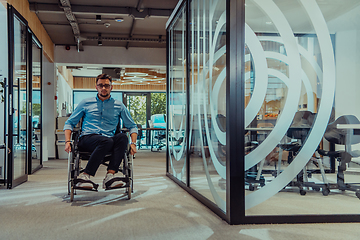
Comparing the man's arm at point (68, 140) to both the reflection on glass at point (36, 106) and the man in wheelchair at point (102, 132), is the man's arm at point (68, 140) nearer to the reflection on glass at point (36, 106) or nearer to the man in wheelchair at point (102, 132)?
the man in wheelchair at point (102, 132)

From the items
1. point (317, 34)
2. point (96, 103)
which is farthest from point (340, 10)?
point (96, 103)

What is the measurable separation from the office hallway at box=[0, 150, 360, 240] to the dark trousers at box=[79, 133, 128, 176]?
349mm

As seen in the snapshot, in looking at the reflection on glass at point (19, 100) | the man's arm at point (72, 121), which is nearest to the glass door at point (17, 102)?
the reflection on glass at point (19, 100)

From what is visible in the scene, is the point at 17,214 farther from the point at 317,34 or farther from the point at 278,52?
the point at 317,34

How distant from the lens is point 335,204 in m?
2.84

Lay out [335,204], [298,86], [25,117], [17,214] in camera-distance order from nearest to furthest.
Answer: [298,86], [335,204], [17,214], [25,117]

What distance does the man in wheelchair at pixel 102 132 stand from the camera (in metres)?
3.70

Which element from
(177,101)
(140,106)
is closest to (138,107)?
(140,106)

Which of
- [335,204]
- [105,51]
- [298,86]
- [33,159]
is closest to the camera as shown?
[298,86]

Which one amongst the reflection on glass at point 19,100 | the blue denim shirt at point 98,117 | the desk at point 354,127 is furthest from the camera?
the reflection on glass at point 19,100

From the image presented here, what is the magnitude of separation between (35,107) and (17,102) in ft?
4.80

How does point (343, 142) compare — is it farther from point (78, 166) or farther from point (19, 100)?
point (19, 100)

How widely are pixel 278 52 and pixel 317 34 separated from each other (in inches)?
12.6

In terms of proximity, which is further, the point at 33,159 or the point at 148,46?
the point at 148,46
